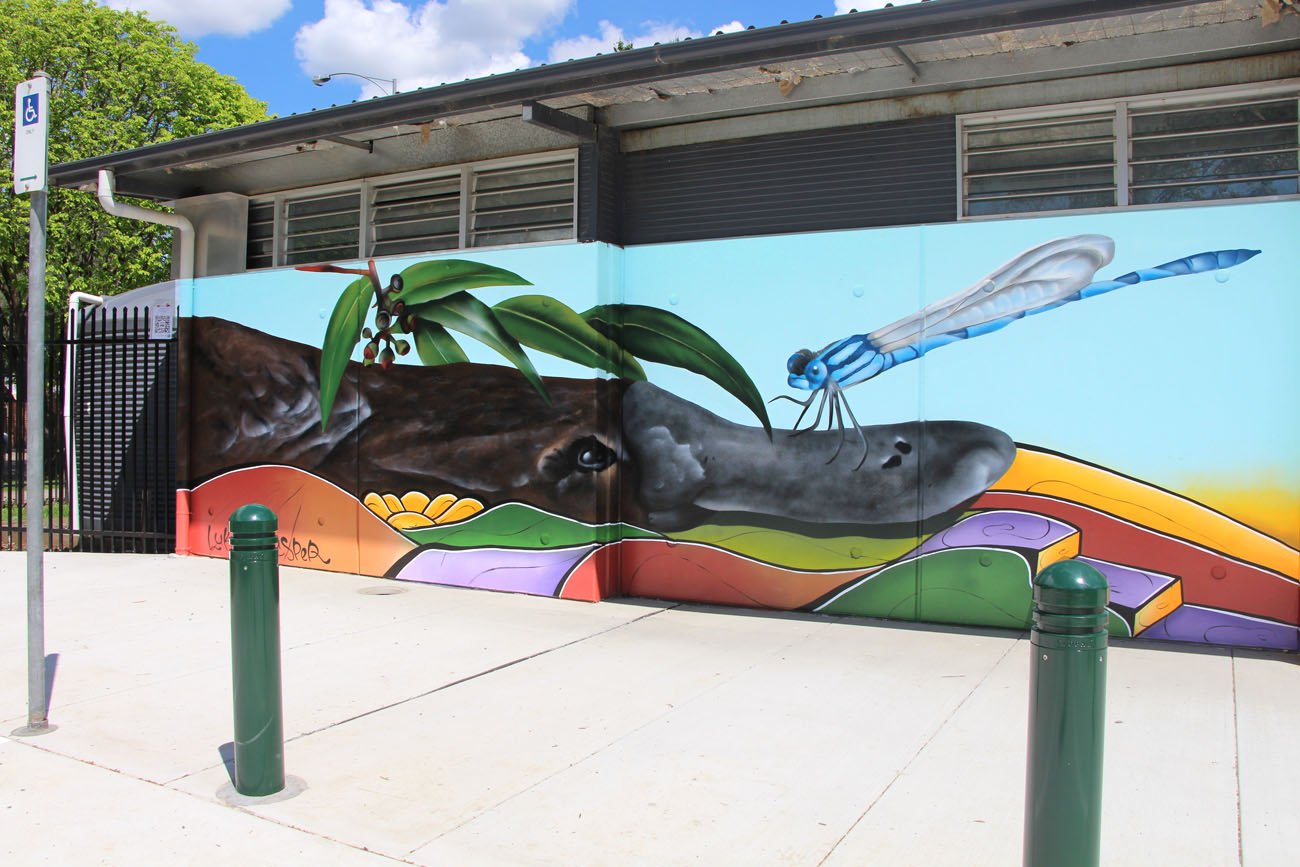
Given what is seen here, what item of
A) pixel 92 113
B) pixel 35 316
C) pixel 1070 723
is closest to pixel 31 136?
pixel 35 316

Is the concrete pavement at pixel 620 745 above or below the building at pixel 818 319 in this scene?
below

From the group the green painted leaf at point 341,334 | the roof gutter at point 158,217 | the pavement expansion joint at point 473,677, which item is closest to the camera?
the pavement expansion joint at point 473,677

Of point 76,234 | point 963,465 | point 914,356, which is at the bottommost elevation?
point 963,465

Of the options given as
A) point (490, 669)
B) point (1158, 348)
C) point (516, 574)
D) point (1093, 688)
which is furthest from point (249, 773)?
point (1158, 348)

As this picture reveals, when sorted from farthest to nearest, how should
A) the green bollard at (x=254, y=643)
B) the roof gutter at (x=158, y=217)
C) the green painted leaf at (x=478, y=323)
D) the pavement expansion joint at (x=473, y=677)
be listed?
the roof gutter at (x=158, y=217)
the green painted leaf at (x=478, y=323)
the pavement expansion joint at (x=473, y=677)
the green bollard at (x=254, y=643)

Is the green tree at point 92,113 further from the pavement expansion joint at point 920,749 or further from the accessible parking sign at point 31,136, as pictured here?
the pavement expansion joint at point 920,749

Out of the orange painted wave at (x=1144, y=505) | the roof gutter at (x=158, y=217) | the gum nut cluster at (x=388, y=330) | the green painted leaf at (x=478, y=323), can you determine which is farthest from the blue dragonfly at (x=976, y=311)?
the roof gutter at (x=158, y=217)

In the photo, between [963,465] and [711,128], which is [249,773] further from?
[711,128]

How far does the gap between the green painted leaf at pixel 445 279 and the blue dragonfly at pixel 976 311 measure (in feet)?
8.27

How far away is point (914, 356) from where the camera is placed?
731 cm

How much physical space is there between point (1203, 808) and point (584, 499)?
197 inches

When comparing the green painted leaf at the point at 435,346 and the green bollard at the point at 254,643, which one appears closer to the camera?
the green bollard at the point at 254,643

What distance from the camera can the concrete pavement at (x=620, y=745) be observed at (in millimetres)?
3922

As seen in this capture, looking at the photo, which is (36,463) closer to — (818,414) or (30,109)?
(30,109)
